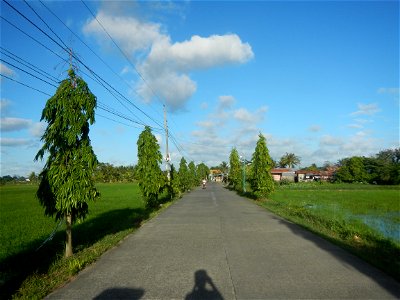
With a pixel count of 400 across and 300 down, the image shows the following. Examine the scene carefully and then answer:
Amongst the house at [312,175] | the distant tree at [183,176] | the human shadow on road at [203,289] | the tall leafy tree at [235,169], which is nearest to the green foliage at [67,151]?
the human shadow on road at [203,289]

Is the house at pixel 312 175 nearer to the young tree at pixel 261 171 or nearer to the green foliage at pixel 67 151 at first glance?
the young tree at pixel 261 171

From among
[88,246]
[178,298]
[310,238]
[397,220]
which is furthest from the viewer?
[397,220]

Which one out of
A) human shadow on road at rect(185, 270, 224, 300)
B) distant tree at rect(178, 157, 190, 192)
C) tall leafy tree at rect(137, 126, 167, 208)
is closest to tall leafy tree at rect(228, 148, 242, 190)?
distant tree at rect(178, 157, 190, 192)

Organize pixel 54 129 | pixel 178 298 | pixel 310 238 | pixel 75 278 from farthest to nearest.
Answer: pixel 310 238
pixel 54 129
pixel 75 278
pixel 178 298

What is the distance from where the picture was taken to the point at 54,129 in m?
8.95

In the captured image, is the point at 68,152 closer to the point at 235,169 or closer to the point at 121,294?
the point at 121,294

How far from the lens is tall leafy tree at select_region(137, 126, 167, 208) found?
23.2 m

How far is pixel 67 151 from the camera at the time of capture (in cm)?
927

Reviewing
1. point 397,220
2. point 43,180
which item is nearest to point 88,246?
point 43,180

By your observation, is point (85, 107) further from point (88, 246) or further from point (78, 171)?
point (88, 246)

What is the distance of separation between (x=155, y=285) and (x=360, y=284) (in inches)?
152

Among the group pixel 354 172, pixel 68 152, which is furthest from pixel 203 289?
pixel 354 172

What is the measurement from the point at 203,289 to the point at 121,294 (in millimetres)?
1457

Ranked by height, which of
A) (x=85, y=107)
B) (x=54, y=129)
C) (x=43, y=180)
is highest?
(x=85, y=107)
